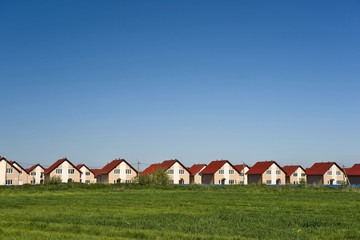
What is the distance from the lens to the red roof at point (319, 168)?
381 ft

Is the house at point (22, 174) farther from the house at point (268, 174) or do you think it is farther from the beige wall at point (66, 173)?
the house at point (268, 174)

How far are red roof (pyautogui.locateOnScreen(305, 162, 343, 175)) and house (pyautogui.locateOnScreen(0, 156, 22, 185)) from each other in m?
83.4

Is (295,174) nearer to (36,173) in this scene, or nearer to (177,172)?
(177,172)

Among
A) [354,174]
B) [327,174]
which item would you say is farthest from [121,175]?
[354,174]

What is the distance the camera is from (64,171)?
353 ft

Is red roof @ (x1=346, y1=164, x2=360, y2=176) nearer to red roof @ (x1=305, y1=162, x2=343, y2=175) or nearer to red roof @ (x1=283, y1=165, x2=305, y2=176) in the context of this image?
red roof @ (x1=305, y1=162, x2=343, y2=175)

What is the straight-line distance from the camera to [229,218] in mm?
18938

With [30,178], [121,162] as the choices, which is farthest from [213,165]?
[30,178]

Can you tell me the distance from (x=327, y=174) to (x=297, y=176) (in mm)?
9422

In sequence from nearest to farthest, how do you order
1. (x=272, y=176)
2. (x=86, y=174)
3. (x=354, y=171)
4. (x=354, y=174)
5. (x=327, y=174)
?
(x=272, y=176) < (x=327, y=174) < (x=354, y=174) < (x=354, y=171) < (x=86, y=174)

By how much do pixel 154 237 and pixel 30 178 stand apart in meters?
120

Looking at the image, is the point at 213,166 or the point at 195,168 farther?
the point at 195,168

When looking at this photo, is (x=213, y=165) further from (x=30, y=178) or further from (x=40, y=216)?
(x=40, y=216)

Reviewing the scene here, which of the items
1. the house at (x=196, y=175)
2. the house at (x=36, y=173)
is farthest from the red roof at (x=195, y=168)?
the house at (x=36, y=173)
